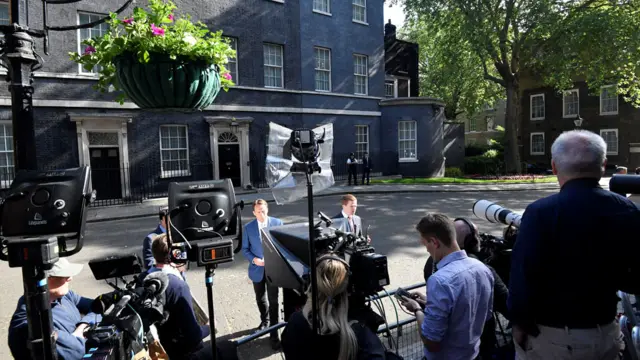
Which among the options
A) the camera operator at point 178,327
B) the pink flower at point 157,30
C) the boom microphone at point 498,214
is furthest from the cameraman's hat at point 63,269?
the boom microphone at point 498,214

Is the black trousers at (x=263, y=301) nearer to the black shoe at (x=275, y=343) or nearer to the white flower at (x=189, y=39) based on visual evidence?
the black shoe at (x=275, y=343)

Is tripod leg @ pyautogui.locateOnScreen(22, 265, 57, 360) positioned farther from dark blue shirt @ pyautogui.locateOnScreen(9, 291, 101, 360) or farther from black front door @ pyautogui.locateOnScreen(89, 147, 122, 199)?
black front door @ pyautogui.locateOnScreen(89, 147, 122, 199)

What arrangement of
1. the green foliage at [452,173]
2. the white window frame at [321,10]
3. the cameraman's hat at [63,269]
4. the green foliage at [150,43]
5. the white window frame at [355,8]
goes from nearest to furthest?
the cameraman's hat at [63,269] < the green foliage at [150,43] < the white window frame at [321,10] < the white window frame at [355,8] < the green foliage at [452,173]

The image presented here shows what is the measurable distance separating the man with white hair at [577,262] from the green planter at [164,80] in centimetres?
241

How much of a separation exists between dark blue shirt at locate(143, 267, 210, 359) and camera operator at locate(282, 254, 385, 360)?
1177mm

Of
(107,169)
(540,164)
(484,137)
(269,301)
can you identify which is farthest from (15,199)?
(484,137)

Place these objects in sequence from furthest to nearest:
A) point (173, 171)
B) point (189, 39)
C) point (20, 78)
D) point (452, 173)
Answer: point (452, 173)
point (173, 171)
point (189, 39)
point (20, 78)

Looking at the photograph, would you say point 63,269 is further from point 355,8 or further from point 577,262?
point 355,8

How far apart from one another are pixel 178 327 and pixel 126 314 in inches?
29.1

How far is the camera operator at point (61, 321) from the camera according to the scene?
249 cm

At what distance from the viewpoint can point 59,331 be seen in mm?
2549

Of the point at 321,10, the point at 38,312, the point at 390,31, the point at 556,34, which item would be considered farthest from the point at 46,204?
the point at 390,31

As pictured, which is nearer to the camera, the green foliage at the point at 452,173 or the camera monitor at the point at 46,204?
the camera monitor at the point at 46,204

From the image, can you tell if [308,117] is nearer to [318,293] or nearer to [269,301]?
[269,301]
